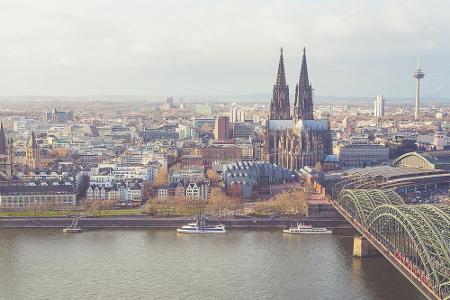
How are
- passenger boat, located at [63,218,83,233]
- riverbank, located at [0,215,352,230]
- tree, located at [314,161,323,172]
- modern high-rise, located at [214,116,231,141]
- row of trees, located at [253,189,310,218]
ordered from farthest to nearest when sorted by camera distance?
modern high-rise, located at [214,116,231,141] < tree, located at [314,161,323,172] < row of trees, located at [253,189,310,218] < riverbank, located at [0,215,352,230] < passenger boat, located at [63,218,83,233]

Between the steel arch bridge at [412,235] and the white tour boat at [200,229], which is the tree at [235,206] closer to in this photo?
the white tour boat at [200,229]

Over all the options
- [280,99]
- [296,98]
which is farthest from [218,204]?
[280,99]

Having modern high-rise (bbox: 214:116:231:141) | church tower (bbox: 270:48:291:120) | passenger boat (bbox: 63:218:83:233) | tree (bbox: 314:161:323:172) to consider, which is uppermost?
church tower (bbox: 270:48:291:120)

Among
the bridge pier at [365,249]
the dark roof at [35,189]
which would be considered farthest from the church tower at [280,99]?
the bridge pier at [365,249]

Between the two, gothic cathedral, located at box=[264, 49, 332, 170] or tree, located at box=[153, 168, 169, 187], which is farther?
gothic cathedral, located at box=[264, 49, 332, 170]

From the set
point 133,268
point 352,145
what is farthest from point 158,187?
point 352,145

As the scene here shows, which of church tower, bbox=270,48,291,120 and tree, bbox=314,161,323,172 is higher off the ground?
church tower, bbox=270,48,291,120

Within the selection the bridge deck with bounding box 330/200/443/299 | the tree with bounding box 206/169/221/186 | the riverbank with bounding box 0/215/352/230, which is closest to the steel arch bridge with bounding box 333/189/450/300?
the bridge deck with bounding box 330/200/443/299

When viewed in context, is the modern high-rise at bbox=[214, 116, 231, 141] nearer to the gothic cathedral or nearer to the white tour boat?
the gothic cathedral
